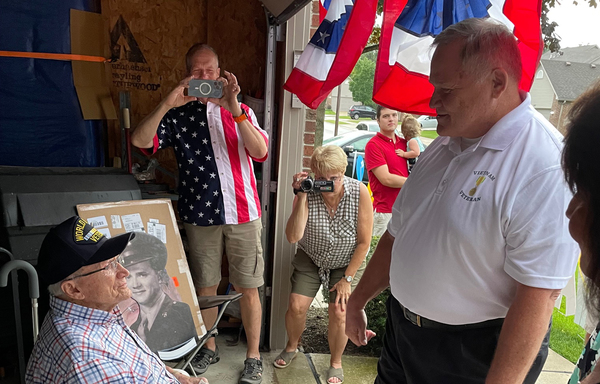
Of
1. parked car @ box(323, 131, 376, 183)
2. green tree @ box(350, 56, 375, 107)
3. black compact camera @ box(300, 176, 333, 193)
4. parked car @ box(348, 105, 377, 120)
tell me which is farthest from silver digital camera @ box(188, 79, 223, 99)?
parked car @ box(348, 105, 377, 120)

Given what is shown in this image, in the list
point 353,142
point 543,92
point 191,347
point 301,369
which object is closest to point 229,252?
point 191,347

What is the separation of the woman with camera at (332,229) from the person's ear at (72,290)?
62.5 inches

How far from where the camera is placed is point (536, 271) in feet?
3.72

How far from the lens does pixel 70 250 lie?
1.40 meters

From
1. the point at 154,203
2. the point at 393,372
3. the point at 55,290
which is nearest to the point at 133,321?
the point at 154,203

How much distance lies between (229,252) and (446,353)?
177 centimetres

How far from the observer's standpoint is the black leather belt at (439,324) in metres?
1.31

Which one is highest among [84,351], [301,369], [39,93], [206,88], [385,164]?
[206,88]

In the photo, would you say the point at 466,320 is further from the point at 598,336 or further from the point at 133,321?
the point at 133,321

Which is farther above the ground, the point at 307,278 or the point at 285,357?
the point at 307,278

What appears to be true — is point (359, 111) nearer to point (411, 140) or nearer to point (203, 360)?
point (411, 140)

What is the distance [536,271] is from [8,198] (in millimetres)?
2266

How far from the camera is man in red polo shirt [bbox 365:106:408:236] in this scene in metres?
3.71

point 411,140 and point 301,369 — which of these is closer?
point 301,369
